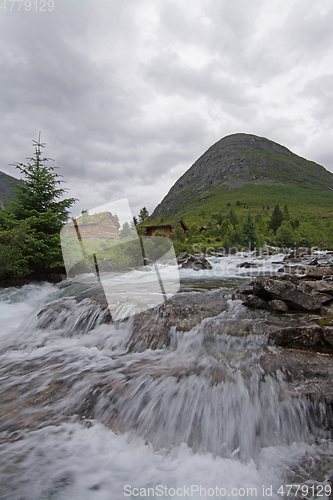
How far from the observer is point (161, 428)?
4.17 meters

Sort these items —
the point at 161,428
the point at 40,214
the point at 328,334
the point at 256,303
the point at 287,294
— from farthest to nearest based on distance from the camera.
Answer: the point at 40,214
the point at 256,303
the point at 287,294
the point at 328,334
the point at 161,428

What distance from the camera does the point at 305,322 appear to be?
20.7 feet

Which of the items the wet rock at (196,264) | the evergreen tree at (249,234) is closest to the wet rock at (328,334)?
the wet rock at (196,264)

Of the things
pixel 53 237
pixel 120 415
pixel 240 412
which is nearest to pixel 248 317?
pixel 240 412

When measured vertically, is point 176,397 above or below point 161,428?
above

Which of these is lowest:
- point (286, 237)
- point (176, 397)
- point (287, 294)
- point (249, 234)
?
point (176, 397)

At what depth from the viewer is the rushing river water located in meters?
3.20

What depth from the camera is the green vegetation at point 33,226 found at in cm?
1252

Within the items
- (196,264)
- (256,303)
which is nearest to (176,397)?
(256,303)

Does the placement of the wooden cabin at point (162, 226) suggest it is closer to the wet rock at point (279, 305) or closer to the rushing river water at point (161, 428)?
the wet rock at point (279, 305)

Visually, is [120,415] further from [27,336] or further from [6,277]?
[6,277]

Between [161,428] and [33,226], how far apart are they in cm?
1403

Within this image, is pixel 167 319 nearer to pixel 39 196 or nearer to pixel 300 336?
pixel 300 336

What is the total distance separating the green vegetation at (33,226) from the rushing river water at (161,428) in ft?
26.3
